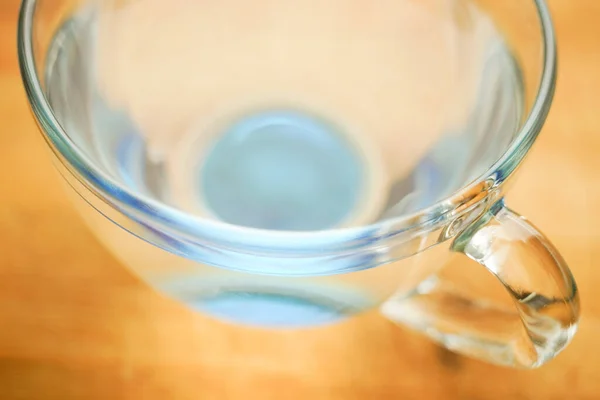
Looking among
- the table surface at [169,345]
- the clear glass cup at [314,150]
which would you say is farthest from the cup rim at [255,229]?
the table surface at [169,345]

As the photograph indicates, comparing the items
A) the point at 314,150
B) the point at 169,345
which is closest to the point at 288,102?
the point at 314,150

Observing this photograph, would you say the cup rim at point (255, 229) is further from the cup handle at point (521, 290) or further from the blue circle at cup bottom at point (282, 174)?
the blue circle at cup bottom at point (282, 174)

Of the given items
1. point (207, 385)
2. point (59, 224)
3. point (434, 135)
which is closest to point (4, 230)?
point (59, 224)

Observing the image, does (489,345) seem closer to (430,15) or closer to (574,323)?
(574,323)

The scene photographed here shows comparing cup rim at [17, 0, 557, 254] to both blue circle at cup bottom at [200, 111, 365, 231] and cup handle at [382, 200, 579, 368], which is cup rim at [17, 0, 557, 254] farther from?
blue circle at cup bottom at [200, 111, 365, 231]

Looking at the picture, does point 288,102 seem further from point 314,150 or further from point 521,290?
point 521,290

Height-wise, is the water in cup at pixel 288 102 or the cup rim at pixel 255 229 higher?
the water in cup at pixel 288 102
